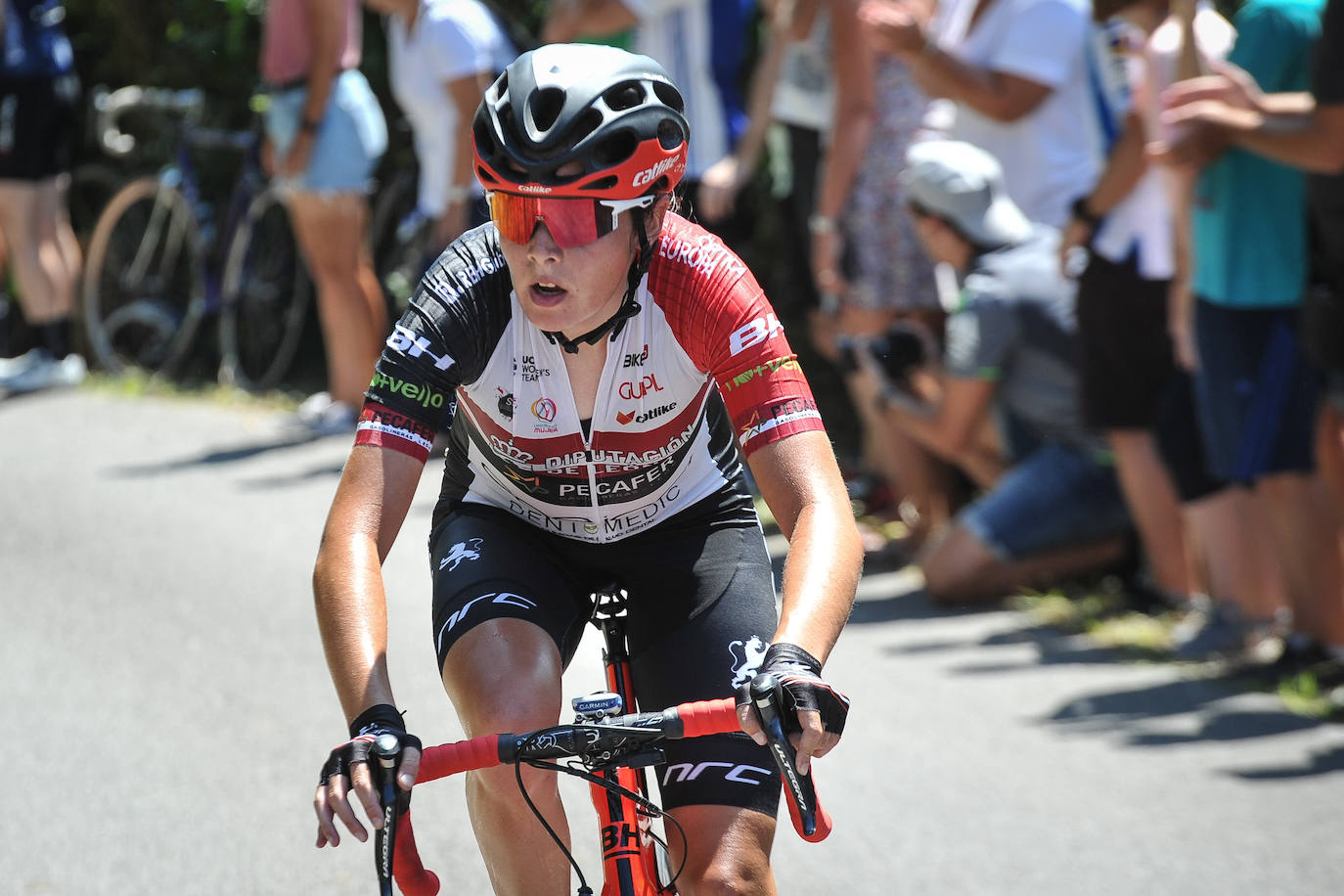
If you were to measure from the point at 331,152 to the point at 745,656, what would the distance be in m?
6.54

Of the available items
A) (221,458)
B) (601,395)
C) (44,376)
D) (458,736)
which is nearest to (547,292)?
(601,395)

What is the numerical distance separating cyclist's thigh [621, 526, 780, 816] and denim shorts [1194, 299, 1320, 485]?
2890mm

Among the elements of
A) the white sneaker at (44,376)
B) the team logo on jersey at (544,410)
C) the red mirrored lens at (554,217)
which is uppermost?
the red mirrored lens at (554,217)

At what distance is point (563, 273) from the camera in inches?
121

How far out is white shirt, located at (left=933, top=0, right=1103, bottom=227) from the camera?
22.4 ft

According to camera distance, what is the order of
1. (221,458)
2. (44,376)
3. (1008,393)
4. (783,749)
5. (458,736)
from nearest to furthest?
(783,749), (458,736), (1008,393), (221,458), (44,376)

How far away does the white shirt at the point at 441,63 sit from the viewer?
8.16 meters

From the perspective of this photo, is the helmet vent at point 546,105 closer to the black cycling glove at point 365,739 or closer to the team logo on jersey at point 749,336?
the team logo on jersey at point 749,336

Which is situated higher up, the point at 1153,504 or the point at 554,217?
the point at 554,217

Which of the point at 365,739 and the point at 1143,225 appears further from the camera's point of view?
the point at 1143,225

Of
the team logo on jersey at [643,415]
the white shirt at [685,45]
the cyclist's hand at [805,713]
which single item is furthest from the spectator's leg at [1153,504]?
the cyclist's hand at [805,713]

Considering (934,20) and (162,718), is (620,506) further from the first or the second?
(934,20)

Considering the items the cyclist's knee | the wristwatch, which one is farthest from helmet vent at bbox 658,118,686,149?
the wristwatch

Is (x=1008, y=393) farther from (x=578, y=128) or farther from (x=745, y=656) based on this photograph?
(x=578, y=128)
